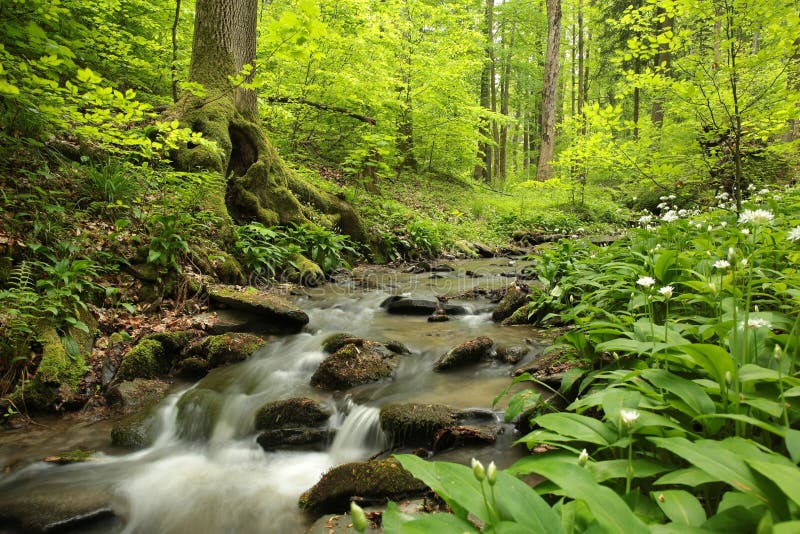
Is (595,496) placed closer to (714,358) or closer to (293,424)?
(714,358)

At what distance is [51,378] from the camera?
3750 millimetres

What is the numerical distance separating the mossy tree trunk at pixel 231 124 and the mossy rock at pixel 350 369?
3.90m

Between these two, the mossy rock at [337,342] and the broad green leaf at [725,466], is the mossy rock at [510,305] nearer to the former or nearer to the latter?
the mossy rock at [337,342]

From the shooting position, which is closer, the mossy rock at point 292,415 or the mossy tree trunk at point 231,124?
the mossy rock at point 292,415

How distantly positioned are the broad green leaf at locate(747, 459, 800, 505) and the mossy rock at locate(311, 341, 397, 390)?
11.1 ft

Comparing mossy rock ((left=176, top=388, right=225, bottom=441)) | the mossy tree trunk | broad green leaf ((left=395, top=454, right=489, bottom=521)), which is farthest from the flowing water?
the mossy tree trunk

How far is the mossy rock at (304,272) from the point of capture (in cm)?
760

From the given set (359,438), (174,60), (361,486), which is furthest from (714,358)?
(174,60)

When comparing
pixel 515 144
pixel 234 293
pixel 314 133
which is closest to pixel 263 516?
pixel 234 293

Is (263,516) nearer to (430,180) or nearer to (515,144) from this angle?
(430,180)

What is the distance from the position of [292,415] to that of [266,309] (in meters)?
2.20

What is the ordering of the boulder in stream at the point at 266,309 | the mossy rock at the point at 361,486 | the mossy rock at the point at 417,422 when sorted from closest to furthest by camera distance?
the mossy rock at the point at 361,486 → the mossy rock at the point at 417,422 → the boulder in stream at the point at 266,309

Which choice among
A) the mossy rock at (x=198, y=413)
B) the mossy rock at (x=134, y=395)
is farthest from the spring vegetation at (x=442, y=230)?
the mossy rock at (x=198, y=413)

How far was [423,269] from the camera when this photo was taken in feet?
31.1
